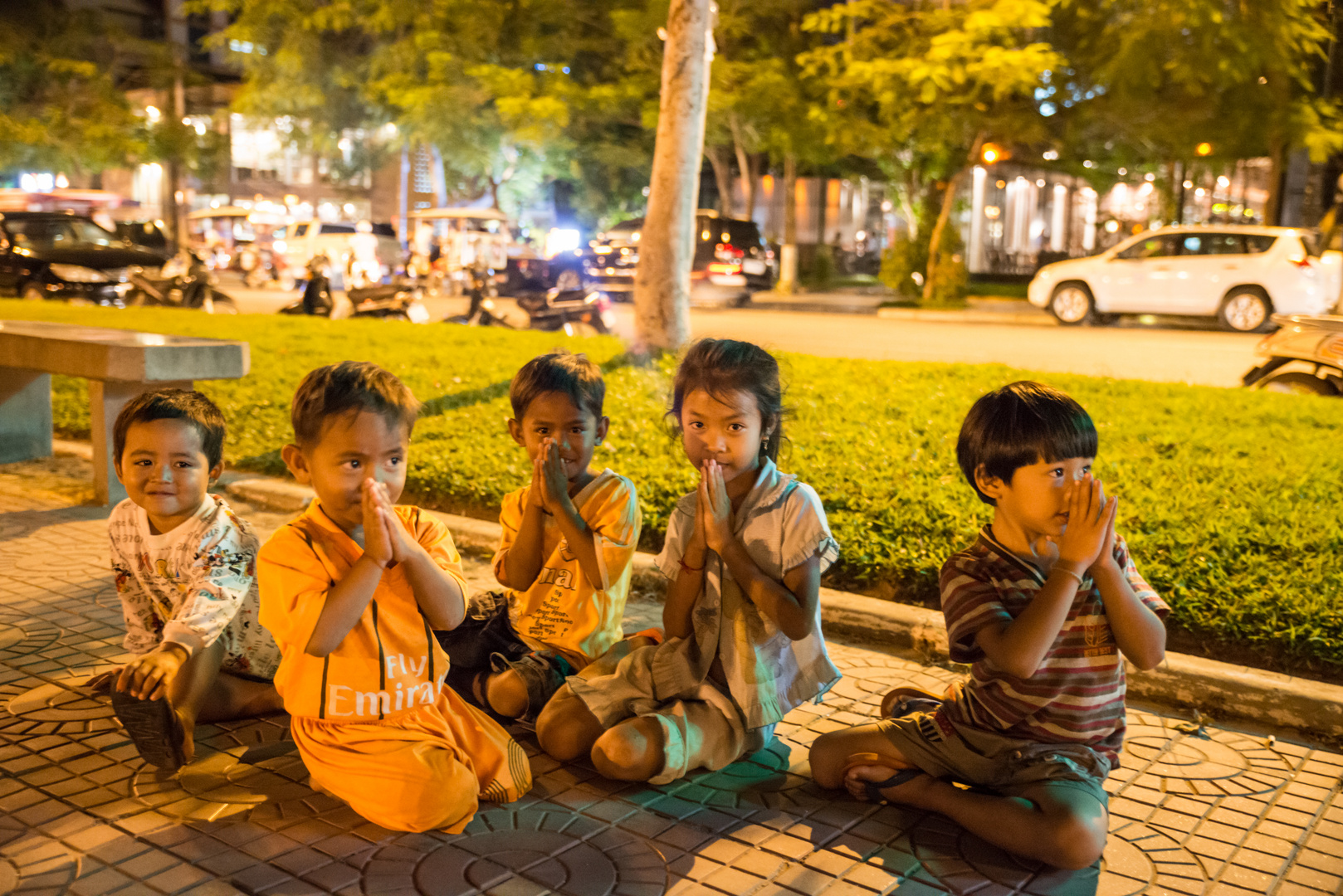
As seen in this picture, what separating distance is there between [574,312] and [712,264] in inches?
368

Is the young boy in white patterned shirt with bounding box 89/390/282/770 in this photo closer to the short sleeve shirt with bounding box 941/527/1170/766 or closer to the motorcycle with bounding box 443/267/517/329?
the short sleeve shirt with bounding box 941/527/1170/766

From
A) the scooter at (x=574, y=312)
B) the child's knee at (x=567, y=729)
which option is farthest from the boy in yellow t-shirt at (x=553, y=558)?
the scooter at (x=574, y=312)

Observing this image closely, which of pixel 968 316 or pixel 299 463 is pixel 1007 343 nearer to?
pixel 968 316

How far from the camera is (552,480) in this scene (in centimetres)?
355

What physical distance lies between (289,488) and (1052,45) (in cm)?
2049

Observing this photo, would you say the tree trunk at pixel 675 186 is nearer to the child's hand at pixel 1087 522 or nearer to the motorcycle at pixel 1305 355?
the motorcycle at pixel 1305 355

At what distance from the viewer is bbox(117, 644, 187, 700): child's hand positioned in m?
3.09

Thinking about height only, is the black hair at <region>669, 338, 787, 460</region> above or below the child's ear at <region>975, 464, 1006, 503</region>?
above

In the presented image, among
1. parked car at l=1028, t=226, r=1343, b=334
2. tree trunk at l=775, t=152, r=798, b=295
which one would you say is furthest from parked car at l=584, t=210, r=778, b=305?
parked car at l=1028, t=226, r=1343, b=334

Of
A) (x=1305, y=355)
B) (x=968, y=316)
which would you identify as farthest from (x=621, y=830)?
(x=968, y=316)

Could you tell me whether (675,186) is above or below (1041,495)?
above

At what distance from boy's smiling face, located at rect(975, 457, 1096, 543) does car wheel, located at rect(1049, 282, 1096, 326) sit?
1754 cm

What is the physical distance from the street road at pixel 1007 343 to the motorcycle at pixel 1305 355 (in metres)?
0.87

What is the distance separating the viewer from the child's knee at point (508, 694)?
368cm
